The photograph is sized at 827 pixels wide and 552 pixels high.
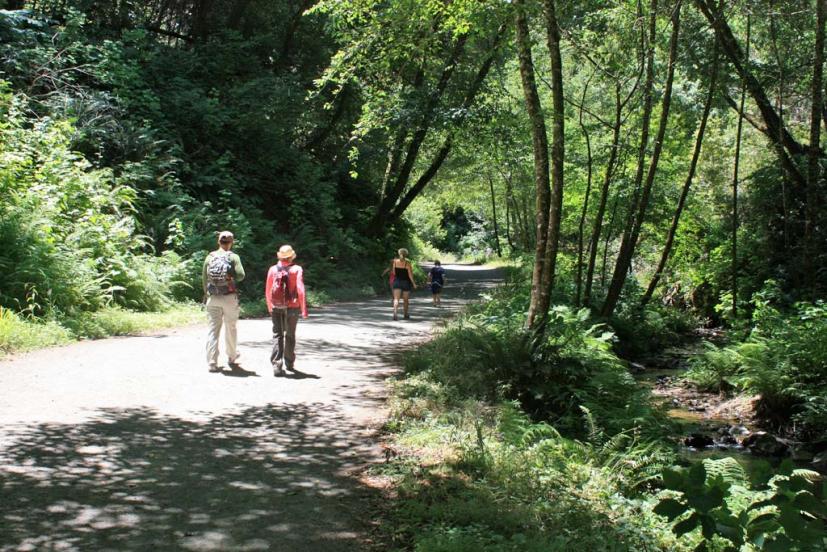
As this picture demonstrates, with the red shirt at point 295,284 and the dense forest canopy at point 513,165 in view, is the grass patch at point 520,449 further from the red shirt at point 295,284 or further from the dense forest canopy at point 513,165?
the red shirt at point 295,284

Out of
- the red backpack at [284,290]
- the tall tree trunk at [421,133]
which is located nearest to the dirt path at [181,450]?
the red backpack at [284,290]

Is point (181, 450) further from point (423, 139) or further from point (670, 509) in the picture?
point (423, 139)

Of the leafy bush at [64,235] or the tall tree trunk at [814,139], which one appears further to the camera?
the tall tree trunk at [814,139]

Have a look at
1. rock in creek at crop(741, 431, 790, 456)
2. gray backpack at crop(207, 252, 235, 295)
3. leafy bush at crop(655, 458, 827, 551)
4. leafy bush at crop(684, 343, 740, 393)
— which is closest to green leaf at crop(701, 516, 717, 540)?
leafy bush at crop(655, 458, 827, 551)

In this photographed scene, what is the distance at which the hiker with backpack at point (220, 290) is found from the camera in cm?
998

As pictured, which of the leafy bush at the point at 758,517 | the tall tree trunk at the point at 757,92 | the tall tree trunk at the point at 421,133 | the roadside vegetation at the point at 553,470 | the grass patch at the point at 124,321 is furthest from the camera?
the tall tree trunk at the point at 421,133

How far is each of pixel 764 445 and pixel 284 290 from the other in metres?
7.17

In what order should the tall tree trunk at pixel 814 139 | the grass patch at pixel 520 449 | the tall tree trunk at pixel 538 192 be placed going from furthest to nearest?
the tall tree trunk at pixel 814 139
the tall tree trunk at pixel 538 192
the grass patch at pixel 520 449

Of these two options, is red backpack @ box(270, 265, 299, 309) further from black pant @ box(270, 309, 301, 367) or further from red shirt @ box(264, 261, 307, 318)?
black pant @ box(270, 309, 301, 367)

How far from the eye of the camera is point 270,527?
4832 millimetres

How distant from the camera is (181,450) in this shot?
6.36 metres

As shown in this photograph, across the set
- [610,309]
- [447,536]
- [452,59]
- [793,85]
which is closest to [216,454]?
[447,536]

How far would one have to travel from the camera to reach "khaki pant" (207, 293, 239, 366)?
999 cm

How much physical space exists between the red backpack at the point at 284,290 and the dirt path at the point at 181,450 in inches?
41.5
